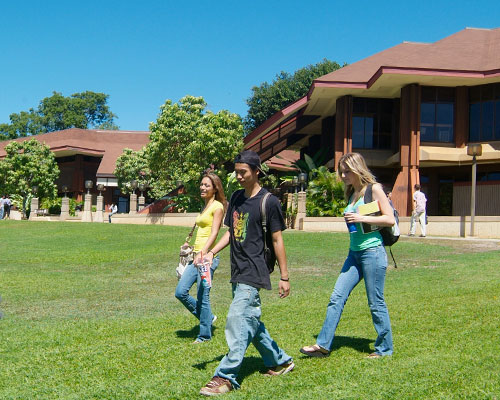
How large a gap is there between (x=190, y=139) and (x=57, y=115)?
2143 inches

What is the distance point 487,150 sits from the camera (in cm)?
2589

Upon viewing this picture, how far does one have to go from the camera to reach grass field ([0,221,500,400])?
468 cm

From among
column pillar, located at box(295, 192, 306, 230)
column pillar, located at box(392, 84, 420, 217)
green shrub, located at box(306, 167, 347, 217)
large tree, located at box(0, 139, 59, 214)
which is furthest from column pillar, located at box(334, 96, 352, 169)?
large tree, located at box(0, 139, 59, 214)

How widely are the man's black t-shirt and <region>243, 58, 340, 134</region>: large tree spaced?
51281 mm

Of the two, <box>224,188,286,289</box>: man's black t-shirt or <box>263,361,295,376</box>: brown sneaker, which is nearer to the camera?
<box>224,188,286,289</box>: man's black t-shirt

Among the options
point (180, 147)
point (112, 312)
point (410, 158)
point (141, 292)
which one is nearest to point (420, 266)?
point (141, 292)

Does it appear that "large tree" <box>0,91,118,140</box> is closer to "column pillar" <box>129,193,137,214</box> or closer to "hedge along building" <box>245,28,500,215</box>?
"column pillar" <box>129,193,137,214</box>

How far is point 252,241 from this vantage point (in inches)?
188

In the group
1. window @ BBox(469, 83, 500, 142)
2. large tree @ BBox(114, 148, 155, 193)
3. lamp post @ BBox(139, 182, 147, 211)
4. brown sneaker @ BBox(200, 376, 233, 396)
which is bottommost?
brown sneaker @ BBox(200, 376, 233, 396)

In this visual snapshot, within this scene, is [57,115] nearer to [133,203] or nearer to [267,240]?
[133,203]

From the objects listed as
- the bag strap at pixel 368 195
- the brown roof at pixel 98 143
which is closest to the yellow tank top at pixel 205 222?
the bag strap at pixel 368 195

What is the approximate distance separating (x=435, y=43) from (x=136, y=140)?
32810mm

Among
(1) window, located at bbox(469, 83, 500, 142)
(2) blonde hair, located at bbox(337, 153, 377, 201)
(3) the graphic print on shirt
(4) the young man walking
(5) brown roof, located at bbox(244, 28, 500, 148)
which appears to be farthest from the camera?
(1) window, located at bbox(469, 83, 500, 142)

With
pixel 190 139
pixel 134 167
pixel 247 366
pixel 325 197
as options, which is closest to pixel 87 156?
pixel 134 167
